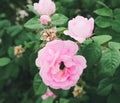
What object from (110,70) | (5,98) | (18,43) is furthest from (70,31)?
(5,98)

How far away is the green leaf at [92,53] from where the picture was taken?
4.48 feet

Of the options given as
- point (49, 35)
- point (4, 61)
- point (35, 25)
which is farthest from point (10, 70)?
point (49, 35)

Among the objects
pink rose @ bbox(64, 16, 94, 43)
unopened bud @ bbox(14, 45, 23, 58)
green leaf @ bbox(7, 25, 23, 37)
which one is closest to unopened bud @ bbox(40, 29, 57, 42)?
pink rose @ bbox(64, 16, 94, 43)

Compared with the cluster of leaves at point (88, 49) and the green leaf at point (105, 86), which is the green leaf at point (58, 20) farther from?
the green leaf at point (105, 86)

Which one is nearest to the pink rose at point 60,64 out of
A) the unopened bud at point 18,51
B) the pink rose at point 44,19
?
the pink rose at point 44,19

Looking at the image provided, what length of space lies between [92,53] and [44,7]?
0.75ft

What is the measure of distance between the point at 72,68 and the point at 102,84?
0.37 metres

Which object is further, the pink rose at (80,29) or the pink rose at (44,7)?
the pink rose at (44,7)

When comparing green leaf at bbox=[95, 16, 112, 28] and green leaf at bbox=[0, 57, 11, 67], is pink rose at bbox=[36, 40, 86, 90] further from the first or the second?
green leaf at bbox=[0, 57, 11, 67]

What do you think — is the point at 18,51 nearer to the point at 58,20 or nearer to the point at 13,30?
the point at 13,30

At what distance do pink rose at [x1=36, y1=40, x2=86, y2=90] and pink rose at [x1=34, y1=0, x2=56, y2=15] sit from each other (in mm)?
182

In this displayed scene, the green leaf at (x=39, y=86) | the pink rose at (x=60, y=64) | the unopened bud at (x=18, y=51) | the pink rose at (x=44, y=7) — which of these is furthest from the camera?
the unopened bud at (x=18, y=51)

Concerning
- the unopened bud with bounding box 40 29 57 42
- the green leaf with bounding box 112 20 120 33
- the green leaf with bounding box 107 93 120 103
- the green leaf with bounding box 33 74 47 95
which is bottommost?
the green leaf with bounding box 107 93 120 103

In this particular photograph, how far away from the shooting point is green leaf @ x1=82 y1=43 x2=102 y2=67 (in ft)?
4.48
